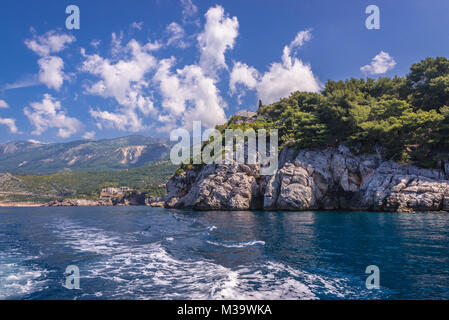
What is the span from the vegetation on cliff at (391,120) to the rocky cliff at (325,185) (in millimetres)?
2517

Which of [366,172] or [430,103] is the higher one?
[430,103]

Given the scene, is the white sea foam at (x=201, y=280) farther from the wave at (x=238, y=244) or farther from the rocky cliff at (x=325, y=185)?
the rocky cliff at (x=325, y=185)

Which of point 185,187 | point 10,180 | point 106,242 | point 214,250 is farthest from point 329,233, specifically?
point 10,180

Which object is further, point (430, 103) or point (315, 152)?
point (315, 152)

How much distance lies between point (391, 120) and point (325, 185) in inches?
641

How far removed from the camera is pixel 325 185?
4569cm

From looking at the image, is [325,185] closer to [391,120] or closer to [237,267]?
[391,120]

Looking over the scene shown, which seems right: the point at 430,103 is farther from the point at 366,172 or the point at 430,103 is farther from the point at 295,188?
the point at 295,188

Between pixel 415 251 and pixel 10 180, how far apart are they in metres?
212

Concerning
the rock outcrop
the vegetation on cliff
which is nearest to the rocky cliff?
the vegetation on cliff

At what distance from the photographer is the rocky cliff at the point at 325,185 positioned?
35.8 m

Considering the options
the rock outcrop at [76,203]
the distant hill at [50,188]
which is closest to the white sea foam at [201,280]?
the distant hill at [50,188]

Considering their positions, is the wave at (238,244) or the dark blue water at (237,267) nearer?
the dark blue water at (237,267)

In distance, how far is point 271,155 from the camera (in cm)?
5469
